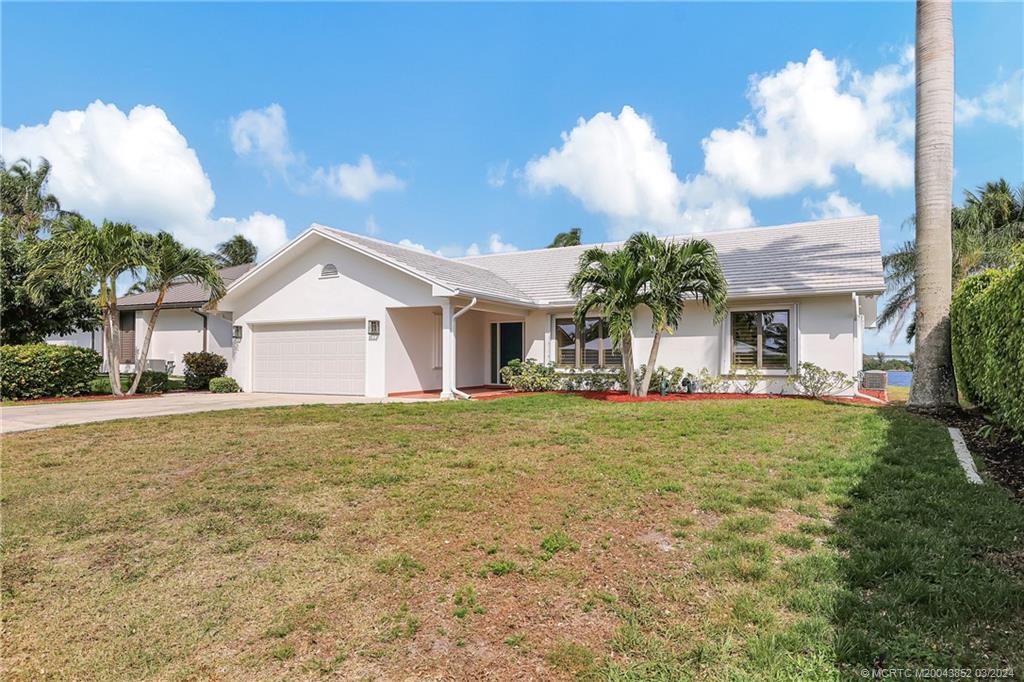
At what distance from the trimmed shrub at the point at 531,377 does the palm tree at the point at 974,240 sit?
14036 mm

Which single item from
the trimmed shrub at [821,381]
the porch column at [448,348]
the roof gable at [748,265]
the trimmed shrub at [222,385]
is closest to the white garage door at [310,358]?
the trimmed shrub at [222,385]

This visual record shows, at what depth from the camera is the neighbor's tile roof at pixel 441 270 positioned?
14.1m

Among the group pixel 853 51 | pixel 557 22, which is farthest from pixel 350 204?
pixel 853 51

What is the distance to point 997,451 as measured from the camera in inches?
251

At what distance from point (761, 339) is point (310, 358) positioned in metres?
13.1

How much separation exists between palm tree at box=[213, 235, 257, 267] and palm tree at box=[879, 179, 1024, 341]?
4218 cm

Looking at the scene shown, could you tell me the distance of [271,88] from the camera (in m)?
16.1

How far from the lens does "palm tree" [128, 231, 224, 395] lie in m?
15.2

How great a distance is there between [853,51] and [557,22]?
7.55 meters

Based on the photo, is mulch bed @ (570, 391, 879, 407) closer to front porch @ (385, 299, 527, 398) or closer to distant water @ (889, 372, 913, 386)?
front porch @ (385, 299, 527, 398)

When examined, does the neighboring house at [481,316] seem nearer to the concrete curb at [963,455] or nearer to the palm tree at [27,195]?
the concrete curb at [963,455]

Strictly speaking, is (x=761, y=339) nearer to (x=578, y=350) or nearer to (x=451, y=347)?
(x=578, y=350)

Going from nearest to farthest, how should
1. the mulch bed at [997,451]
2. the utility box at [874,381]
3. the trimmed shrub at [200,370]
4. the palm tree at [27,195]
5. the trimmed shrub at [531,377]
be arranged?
the mulch bed at [997,451] → the trimmed shrub at [531,377] → the utility box at [874,381] → the trimmed shrub at [200,370] → the palm tree at [27,195]

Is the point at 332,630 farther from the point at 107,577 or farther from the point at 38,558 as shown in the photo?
the point at 38,558
